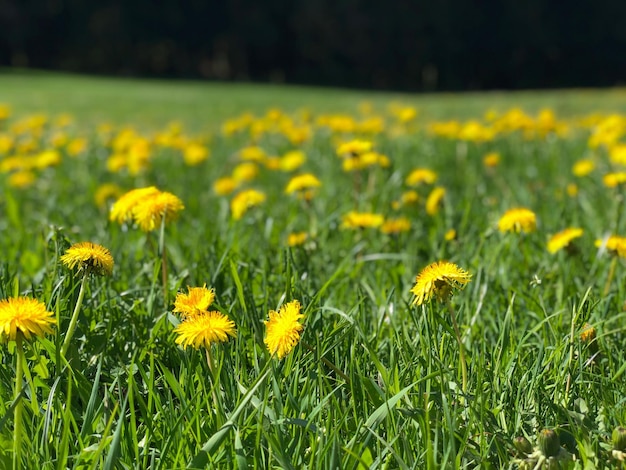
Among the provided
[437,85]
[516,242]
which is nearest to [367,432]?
[516,242]

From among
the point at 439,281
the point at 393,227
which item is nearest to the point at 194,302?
the point at 439,281

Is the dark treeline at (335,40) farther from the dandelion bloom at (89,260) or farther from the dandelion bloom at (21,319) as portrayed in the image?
the dandelion bloom at (21,319)

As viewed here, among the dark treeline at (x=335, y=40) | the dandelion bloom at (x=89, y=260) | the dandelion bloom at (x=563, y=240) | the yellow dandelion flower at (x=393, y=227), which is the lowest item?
the yellow dandelion flower at (x=393, y=227)

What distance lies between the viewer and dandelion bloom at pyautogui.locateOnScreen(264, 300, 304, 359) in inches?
37.2

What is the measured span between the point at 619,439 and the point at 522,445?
0.37ft

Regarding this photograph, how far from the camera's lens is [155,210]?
1.34 m

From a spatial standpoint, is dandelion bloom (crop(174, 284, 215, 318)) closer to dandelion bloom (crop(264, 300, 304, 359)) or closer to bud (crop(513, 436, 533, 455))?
dandelion bloom (crop(264, 300, 304, 359))

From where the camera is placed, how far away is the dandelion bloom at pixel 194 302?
3.22 feet

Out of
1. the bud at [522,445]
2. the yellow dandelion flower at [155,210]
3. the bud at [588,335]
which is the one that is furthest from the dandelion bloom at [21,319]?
the bud at [588,335]

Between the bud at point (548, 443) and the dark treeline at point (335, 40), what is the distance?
1086 inches

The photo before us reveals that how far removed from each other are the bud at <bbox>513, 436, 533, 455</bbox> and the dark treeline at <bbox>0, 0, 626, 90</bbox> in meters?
27.5

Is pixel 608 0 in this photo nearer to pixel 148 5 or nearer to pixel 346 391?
pixel 148 5

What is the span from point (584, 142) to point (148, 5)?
87.1 ft

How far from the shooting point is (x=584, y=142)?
4.12 meters
